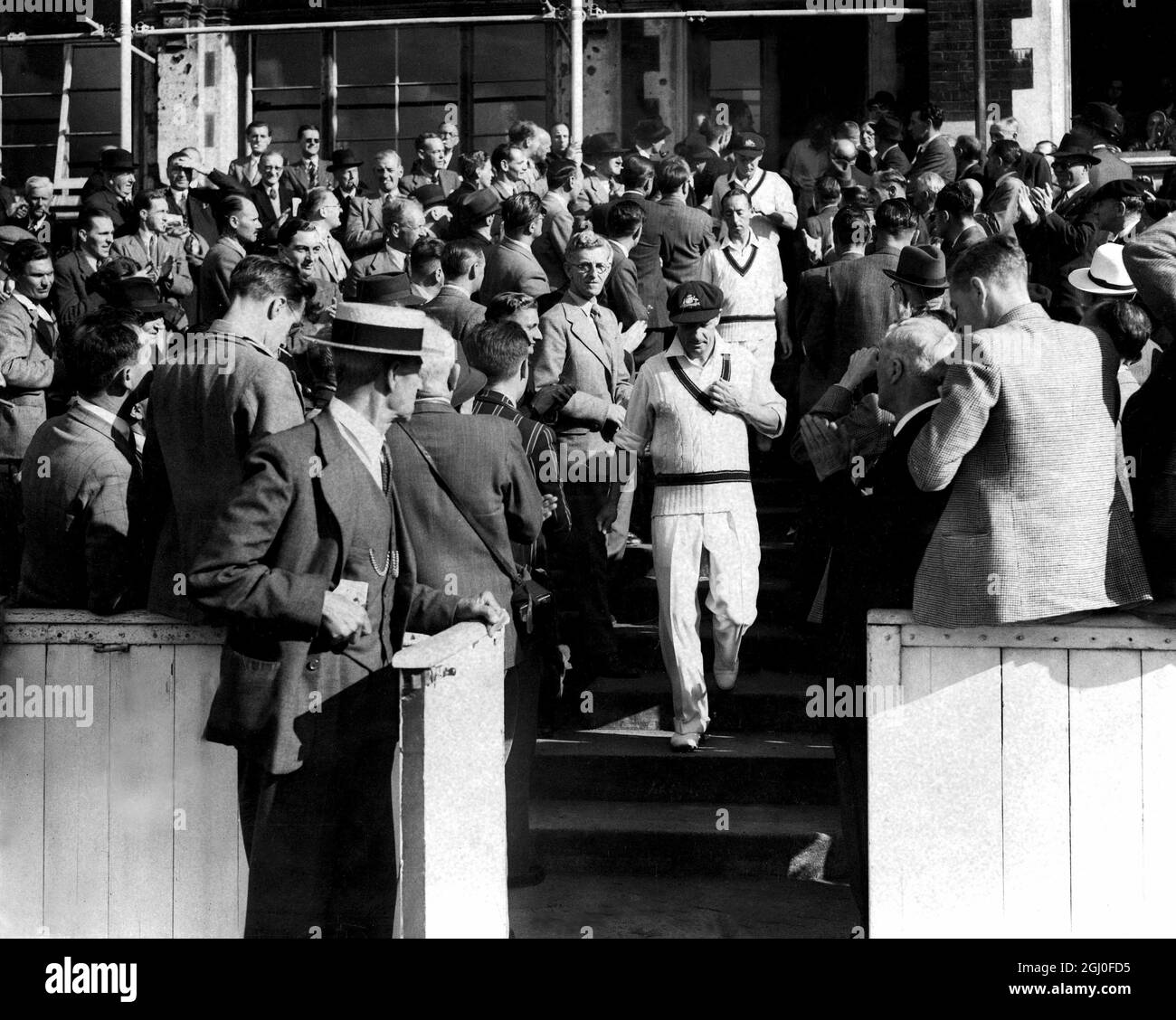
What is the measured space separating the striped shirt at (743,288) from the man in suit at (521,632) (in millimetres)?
2836

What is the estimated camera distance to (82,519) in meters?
4.81

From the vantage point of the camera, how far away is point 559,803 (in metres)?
6.62

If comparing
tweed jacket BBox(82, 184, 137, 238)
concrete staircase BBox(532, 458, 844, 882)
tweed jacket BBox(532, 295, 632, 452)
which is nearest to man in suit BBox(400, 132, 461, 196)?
tweed jacket BBox(82, 184, 137, 238)

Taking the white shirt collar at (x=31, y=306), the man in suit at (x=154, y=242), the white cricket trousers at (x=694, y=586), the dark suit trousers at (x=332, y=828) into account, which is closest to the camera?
the dark suit trousers at (x=332, y=828)

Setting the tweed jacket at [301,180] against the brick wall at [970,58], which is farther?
the brick wall at [970,58]

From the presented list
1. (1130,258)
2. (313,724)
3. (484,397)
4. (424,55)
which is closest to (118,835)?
(313,724)

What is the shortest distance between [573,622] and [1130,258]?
336 centimetres

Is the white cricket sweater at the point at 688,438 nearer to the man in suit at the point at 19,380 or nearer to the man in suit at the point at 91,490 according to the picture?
the man in suit at the point at 91,490

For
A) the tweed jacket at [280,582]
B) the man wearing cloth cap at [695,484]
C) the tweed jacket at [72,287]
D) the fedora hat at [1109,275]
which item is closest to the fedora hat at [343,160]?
the tweed jacket at [72,287]

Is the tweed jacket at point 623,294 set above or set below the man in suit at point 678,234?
below

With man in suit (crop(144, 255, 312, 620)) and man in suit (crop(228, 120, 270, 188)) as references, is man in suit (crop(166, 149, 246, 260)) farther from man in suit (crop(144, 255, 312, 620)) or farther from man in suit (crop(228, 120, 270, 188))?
man in suit (crop(144, 255, 312, 620))

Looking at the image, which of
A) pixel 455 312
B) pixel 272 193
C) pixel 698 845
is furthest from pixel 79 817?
pixel 272 193

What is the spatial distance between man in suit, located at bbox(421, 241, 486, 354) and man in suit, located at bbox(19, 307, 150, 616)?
266cm

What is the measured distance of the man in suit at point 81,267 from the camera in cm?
970
